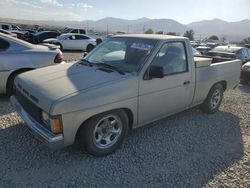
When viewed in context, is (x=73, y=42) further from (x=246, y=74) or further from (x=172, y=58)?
(x=172, y=58)

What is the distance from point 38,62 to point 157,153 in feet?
12.1

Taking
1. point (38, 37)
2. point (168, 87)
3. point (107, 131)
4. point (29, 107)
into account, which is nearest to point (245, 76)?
point (168, 87)

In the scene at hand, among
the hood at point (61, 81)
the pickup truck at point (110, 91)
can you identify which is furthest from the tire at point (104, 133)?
the hood at point (61, 81)

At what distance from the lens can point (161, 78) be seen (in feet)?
13.1

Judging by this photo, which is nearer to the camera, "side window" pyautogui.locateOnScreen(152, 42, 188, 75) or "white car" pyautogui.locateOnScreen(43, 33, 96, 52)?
"side window" pyautogui.locateOnScreen(152, 42, 188, 75)

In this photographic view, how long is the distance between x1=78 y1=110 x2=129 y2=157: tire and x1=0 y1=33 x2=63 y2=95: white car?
306 cm

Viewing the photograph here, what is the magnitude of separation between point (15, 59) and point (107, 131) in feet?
10.6

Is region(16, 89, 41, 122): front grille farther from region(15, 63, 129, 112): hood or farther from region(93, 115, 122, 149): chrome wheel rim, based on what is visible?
region(93, 115, 122, 149): chrome wheel rim

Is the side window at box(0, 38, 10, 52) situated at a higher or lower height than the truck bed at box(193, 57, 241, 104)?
higher

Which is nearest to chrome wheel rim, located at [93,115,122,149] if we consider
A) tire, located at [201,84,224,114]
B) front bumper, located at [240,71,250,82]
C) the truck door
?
the truck door

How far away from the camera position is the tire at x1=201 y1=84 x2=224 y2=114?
549 centimetres

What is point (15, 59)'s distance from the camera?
18.3 feet

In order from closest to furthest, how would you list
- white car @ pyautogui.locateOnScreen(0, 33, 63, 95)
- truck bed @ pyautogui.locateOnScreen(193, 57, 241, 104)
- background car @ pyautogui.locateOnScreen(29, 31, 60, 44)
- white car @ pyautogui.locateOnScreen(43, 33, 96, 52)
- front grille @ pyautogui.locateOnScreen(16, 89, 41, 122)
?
front grille @ pyautogui.locateOnScreen(16, 89, 41, 122), truck bed @ pyautogui.locateOnScreen(193, 57, 241, 104), white car @ pyautogui.locateOnScreen(0, 33, 63, 95), white car @ pyautogui.locateOnScreen(43, 33, 96, 52), background car @ pyautogui.locateOnScreen(29, 31, 60, 44)

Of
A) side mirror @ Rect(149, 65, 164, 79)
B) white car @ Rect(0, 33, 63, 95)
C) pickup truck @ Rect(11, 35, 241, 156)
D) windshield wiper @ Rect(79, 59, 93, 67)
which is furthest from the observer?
white car @ Rect(0, 33, 63, 95)
